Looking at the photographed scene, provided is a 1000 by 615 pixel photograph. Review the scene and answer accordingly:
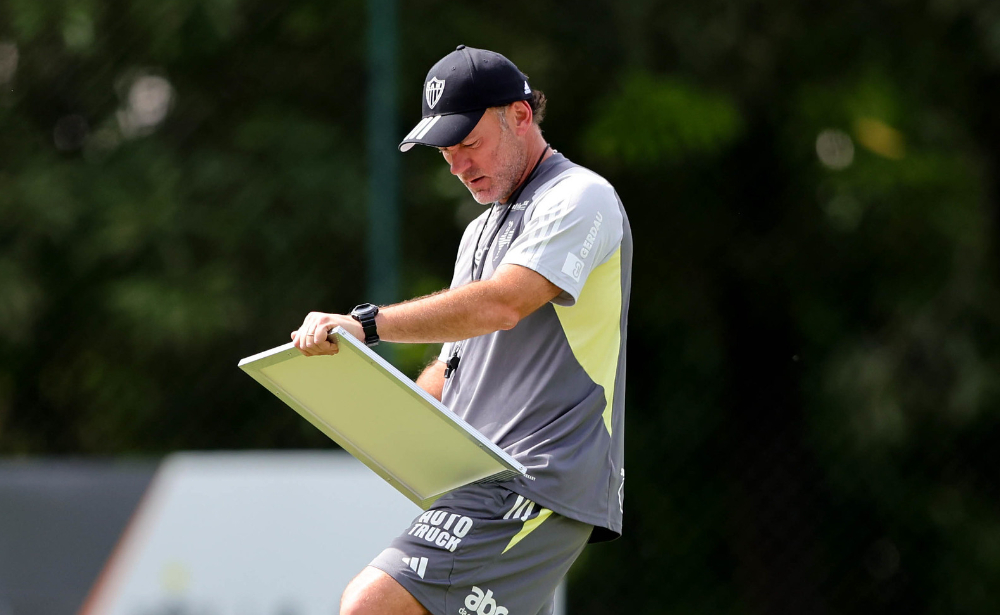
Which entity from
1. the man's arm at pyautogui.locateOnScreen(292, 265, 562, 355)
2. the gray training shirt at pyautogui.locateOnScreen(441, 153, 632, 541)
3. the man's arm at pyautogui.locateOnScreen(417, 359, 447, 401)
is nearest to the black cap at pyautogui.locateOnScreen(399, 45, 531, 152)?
the gray training shirt at pyautogui.locateOnScreen(441, 153, 632, 541)

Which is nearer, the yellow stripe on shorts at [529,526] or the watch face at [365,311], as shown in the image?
the watch face at [365,311]

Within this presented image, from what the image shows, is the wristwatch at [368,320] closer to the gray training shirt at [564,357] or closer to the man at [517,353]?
the man at [517,353]

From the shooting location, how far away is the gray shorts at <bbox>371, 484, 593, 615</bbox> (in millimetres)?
2238

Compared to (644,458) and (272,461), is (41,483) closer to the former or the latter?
(272,461)

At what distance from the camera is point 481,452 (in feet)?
6.97

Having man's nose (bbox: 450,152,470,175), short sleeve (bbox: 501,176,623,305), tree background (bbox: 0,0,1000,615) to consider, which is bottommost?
tree background (bbox: 0,0,1000,615)

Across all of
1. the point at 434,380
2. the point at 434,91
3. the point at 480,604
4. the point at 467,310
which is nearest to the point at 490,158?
the point at 434,91

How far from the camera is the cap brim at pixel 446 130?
92.7 inches

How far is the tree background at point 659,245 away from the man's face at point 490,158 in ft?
9.37

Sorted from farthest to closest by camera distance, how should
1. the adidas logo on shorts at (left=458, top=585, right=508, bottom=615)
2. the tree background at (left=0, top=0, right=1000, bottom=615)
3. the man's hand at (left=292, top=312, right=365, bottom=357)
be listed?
1. the tree background at (left=0, top=0, right=1000, bottom=615)
2. the adidas logo on shorts at (left=458, top=585, right=508, bottom=615)
3. the man's hand at (left=292, top=312, right=365, bottom=357)

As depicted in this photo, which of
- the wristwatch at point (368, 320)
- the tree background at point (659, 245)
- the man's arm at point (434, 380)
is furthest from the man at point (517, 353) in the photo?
the tree background at point (659, 245)

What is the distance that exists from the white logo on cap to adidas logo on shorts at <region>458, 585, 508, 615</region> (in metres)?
1.00

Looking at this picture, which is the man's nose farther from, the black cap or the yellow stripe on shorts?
the yellow stripe on shorts

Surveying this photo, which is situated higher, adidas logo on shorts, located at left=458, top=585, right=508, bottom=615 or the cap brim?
the cap brim
